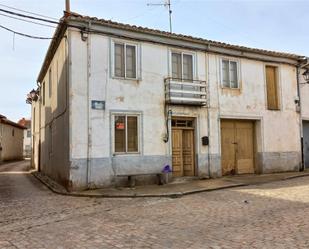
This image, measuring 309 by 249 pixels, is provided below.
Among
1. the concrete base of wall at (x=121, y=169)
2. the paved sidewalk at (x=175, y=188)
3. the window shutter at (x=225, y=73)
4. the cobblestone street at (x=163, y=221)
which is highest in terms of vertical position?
the window shutter at (x=225, y=73)

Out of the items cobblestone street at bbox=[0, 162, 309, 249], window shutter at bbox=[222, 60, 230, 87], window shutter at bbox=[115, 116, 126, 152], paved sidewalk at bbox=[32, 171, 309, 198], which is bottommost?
cobblestone street at bbox=[0, 162, 309, 249]

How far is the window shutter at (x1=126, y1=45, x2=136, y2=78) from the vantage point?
527 inches

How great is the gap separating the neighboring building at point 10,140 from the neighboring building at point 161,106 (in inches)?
788

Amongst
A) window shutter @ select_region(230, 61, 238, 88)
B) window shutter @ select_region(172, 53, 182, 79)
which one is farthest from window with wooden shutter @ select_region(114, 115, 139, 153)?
window shutter @ select_region(230, 61, 238, 88)

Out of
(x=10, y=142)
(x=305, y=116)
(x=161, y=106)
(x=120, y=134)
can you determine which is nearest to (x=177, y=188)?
(x=120, y=134)

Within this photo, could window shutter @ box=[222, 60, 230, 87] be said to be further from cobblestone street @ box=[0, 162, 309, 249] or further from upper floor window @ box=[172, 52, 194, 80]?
cobblestone street @ box=[0, 162, 309, 249]

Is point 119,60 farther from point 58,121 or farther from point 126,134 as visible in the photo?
point 58,121

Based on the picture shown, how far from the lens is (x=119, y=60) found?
13.2m

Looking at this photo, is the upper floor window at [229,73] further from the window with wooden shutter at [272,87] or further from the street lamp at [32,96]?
the street lamp at [32,96]

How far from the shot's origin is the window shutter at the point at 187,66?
14555 mm

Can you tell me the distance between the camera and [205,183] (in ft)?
43.3

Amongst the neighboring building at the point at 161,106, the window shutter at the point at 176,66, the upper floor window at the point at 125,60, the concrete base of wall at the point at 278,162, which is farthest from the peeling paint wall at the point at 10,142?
the concrete base of wall at the point at 278,162

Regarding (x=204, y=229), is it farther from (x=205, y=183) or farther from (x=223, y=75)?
(x=223, y=75)

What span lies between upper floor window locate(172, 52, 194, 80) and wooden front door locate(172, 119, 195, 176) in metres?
2.13
